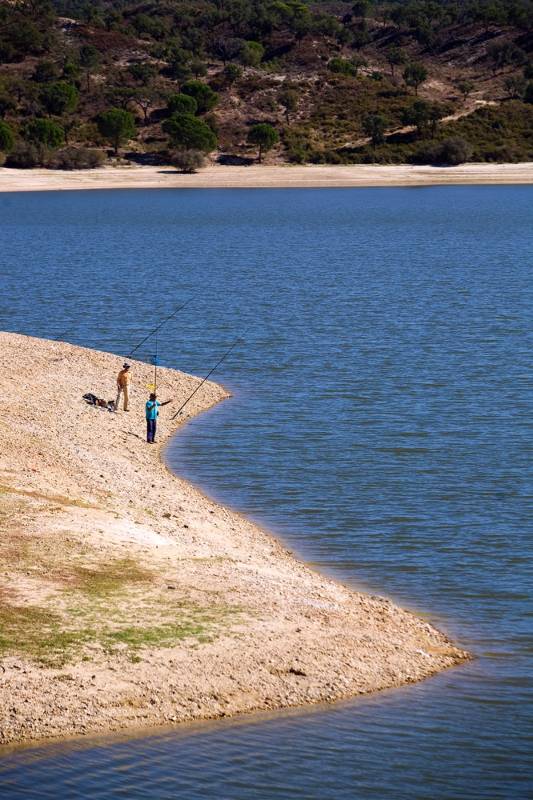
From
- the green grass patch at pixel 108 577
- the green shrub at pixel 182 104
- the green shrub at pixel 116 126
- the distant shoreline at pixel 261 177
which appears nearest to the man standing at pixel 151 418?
the green grass patch at pixel 108 577

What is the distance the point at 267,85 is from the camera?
14938 cm

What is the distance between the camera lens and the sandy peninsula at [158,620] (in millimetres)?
14852

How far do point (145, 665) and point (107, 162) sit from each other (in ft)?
378

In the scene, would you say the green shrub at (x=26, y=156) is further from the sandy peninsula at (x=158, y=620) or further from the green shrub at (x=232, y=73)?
the sandy peninsula at (x=158, y=620)

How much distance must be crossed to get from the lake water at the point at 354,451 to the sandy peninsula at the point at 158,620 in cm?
43

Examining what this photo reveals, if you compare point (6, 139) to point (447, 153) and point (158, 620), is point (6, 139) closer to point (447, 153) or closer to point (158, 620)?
point (447, 153)

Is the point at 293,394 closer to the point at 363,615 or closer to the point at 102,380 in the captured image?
the point at 102,380

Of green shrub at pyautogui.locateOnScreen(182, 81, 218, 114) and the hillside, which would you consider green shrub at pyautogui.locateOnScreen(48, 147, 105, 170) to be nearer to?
the hillside

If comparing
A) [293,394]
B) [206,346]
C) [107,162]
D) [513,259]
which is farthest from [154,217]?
[293,394]

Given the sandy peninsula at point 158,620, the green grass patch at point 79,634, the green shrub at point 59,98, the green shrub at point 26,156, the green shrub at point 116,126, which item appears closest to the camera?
the sandy peninsula at point 158,620

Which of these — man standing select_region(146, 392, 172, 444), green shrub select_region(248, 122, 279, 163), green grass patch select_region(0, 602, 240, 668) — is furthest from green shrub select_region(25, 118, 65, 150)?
green grass patch select_region(0, 602, 240, 668)

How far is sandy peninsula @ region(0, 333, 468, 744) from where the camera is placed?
1485cm

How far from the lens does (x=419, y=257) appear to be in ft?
232

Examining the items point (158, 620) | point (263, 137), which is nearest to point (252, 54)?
point (263, 137)
